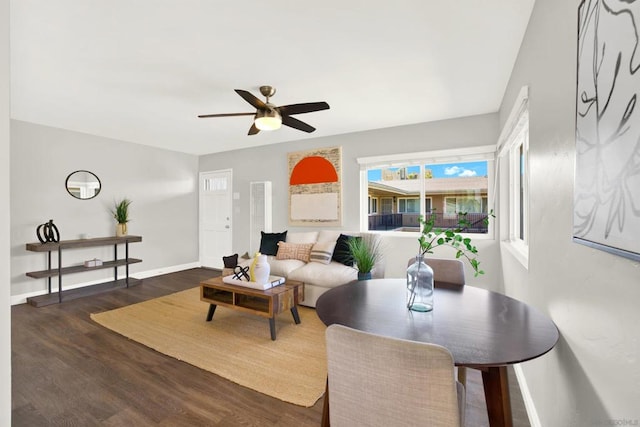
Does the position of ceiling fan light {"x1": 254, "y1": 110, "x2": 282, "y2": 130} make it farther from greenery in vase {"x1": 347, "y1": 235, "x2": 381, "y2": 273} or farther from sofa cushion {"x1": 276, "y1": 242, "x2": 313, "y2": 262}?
sofa cushion {"x1": 276, "y1": 242, "x2": 313, "y2": 262}

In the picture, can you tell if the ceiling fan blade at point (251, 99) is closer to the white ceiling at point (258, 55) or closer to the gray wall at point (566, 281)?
the white ceiling at point (258, 55)

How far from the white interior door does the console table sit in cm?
147

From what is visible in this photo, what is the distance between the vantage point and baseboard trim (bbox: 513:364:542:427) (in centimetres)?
163

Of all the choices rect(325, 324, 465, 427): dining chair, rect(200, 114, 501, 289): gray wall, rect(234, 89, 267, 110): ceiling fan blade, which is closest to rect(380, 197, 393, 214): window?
rect(200, 114, 501, 289): gray wall

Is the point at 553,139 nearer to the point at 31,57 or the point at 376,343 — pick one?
the point at 376,343

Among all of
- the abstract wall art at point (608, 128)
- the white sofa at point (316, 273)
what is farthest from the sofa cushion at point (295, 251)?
the abstract wall art at point (608, 128)

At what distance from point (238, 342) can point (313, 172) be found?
2.98 m

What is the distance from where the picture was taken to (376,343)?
0.84 meters

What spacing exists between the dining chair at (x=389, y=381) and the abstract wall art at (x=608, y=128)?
0.56m

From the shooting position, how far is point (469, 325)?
1.21 m

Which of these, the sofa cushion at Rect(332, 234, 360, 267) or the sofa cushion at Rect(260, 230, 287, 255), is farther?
the sofa cushion at Rect(260, 230, 287, 255)

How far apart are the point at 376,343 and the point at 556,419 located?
1155 millimetres

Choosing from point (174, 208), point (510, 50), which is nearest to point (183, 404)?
point (510, 50)

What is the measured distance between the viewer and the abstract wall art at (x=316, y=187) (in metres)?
4.72
